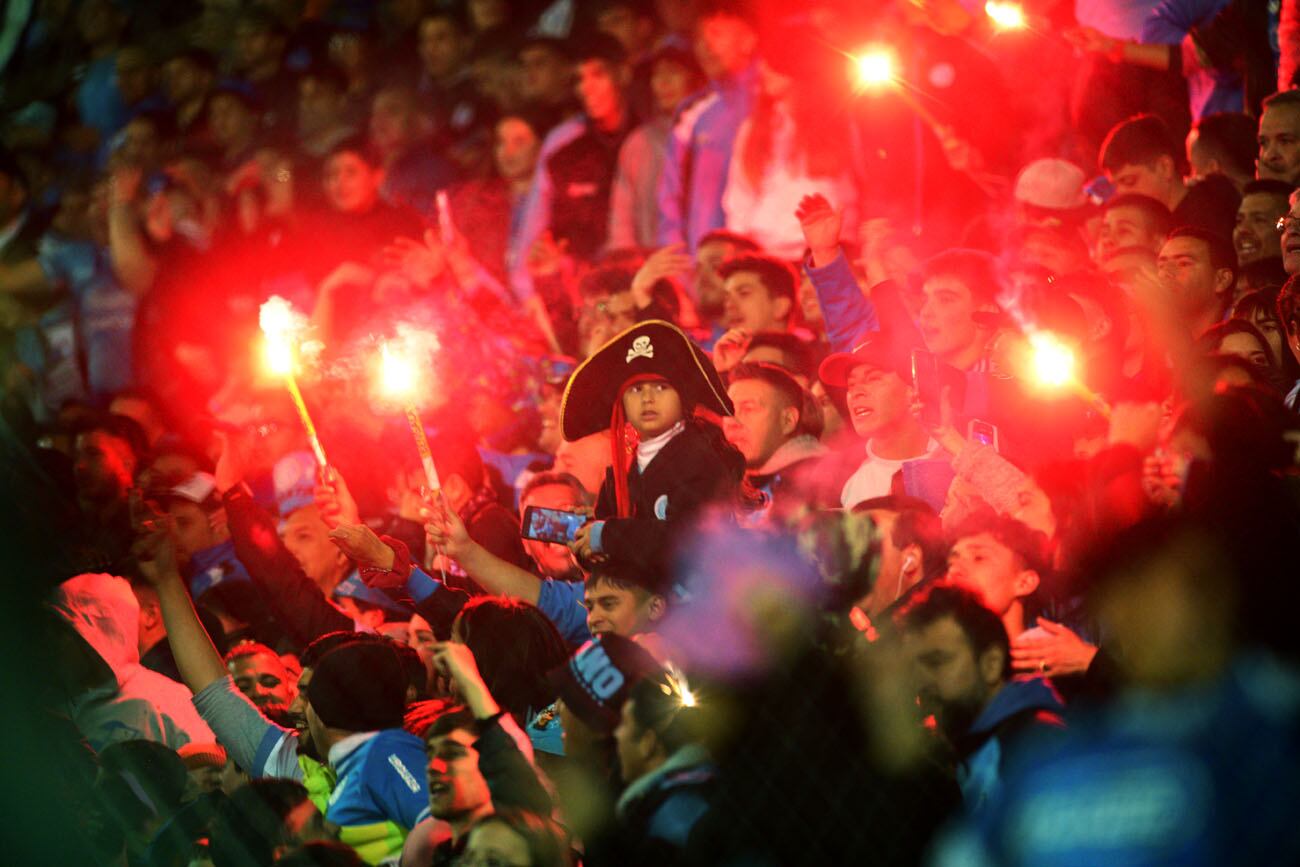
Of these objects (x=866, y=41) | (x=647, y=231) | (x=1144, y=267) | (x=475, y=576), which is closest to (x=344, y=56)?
(x=647, y=231)

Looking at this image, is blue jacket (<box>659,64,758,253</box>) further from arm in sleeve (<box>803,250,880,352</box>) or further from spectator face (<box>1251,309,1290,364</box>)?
spectator face (<box>1251,309,1290,364</box>)

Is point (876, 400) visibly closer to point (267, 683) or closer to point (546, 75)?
point (267, 683)

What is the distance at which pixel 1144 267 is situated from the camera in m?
3.76

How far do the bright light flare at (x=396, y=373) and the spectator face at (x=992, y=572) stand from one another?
1.88 meters

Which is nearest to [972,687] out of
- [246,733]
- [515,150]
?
[246,733]

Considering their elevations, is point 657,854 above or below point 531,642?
below

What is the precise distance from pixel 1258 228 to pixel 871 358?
1093 mm

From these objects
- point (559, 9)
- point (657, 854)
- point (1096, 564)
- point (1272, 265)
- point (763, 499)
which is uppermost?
point (559, 9)

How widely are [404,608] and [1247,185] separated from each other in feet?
9.12

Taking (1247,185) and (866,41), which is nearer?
(1247,185)

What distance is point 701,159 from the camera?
506cm

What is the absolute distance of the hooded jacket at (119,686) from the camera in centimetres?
453

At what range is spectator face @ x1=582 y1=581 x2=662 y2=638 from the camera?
369 cm

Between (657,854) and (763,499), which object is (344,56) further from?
(657,854)
